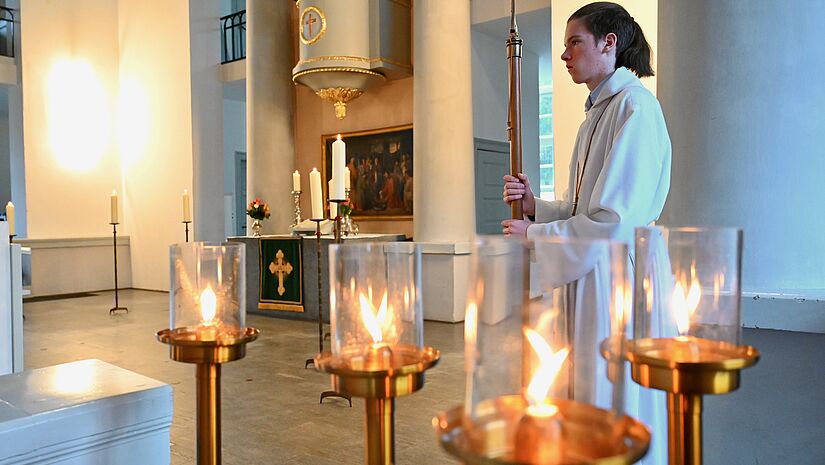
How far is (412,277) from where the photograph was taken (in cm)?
83

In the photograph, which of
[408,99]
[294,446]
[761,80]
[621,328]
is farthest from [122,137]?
[621,328]

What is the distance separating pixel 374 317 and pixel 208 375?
0.33m

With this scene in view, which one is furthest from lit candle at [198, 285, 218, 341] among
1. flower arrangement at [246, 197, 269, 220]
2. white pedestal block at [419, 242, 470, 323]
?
flower arrangement at [246, 197, 269, 220]

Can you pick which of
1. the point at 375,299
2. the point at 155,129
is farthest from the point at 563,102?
the point at 155,129

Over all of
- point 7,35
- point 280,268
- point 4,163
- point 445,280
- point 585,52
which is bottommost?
point 445,280

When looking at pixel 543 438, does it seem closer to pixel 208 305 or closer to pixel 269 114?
pixel 208 305

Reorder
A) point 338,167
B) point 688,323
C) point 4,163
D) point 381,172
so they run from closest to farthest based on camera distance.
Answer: point 688,323 → point 338,167 → point 381,172 → point 4,163

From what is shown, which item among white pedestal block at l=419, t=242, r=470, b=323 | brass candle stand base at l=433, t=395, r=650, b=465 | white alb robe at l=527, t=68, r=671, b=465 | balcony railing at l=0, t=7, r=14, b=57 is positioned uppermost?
balcony railing at l=0, t=7, r=14, b=57

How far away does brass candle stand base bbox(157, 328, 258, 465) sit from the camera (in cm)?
97

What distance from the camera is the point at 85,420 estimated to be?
4.40 feet

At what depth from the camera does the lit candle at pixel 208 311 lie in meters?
1.05

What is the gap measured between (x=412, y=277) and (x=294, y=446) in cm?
326

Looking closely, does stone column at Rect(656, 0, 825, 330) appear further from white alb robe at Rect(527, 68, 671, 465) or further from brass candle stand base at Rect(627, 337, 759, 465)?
brass candle stand base at Rect(627, 337, 759, 465)

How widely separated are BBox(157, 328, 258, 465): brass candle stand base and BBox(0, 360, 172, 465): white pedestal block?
1.57 ft
